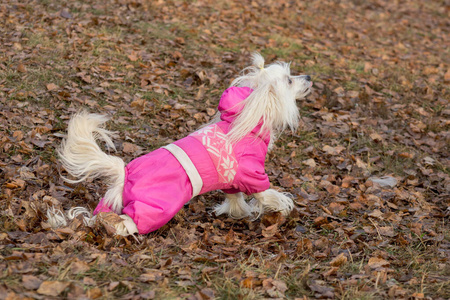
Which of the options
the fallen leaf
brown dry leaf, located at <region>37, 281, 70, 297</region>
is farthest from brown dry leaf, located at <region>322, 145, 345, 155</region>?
brown dry leaf, located at <region>37, 281, 70, 297</region>

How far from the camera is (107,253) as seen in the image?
372 centimetres

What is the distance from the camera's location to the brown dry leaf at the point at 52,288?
9.93 feet

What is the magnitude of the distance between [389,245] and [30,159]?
389cm

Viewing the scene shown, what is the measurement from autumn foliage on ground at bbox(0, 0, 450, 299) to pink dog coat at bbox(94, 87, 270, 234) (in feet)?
1.11

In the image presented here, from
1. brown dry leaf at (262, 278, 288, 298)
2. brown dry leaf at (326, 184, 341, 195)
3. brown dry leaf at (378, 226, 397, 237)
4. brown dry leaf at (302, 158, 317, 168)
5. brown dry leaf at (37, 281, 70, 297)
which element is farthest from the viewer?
brown dry leaf at (302, 158, 317, 168)

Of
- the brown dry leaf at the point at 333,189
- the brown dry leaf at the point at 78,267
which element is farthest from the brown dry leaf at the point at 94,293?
the brown dry leaf at the point at 333,189

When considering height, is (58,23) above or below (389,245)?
above

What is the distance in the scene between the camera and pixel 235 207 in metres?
4.91

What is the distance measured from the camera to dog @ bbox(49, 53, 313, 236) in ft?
13.1

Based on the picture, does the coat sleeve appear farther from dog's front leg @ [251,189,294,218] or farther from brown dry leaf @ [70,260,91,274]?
brown dry leaf @ [70,260,91,274]

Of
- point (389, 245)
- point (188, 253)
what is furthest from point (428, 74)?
point (188, 253)

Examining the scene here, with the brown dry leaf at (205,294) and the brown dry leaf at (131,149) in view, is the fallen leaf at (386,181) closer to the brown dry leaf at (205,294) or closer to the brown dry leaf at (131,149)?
the brown dry leaf at (131,149)

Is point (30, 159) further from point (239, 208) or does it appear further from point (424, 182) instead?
point (424, 182)

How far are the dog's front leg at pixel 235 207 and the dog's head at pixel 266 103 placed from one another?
802mm
